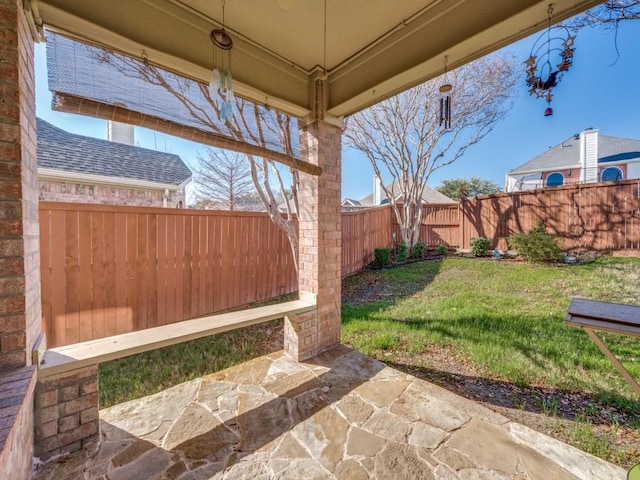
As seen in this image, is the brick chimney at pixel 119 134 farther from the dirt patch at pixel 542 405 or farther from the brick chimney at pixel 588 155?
the brick chimney at pixel 588 155

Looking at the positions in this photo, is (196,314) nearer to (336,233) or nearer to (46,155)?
(336,233)

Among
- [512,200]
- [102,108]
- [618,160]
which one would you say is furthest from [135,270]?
[618,160]

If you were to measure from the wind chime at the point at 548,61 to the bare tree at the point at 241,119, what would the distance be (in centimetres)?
222

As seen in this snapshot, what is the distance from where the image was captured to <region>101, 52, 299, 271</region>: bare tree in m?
2.06

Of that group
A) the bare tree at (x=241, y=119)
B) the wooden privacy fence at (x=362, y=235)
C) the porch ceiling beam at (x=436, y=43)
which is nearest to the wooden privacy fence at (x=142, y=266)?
the bare tree at (x=241, y=119)

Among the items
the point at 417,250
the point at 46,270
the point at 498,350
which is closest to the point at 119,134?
the point at 46,270

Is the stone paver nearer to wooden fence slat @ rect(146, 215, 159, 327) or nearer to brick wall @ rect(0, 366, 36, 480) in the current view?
brick wall @ rect(0, 366, 36, 480)

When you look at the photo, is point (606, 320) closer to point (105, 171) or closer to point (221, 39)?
point (221, 39)

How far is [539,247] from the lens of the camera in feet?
21.2

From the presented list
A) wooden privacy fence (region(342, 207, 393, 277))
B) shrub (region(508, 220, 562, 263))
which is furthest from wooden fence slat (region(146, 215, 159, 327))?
shrub (region(508, 220, 562, 263))

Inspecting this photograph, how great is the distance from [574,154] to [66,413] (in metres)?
19.7

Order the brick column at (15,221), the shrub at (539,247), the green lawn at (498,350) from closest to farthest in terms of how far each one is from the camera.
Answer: the brick column at (15,221) → the green lawn at (498,350) → the shrub at (539,247)

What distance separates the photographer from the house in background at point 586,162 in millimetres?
12773

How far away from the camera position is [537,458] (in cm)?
154
